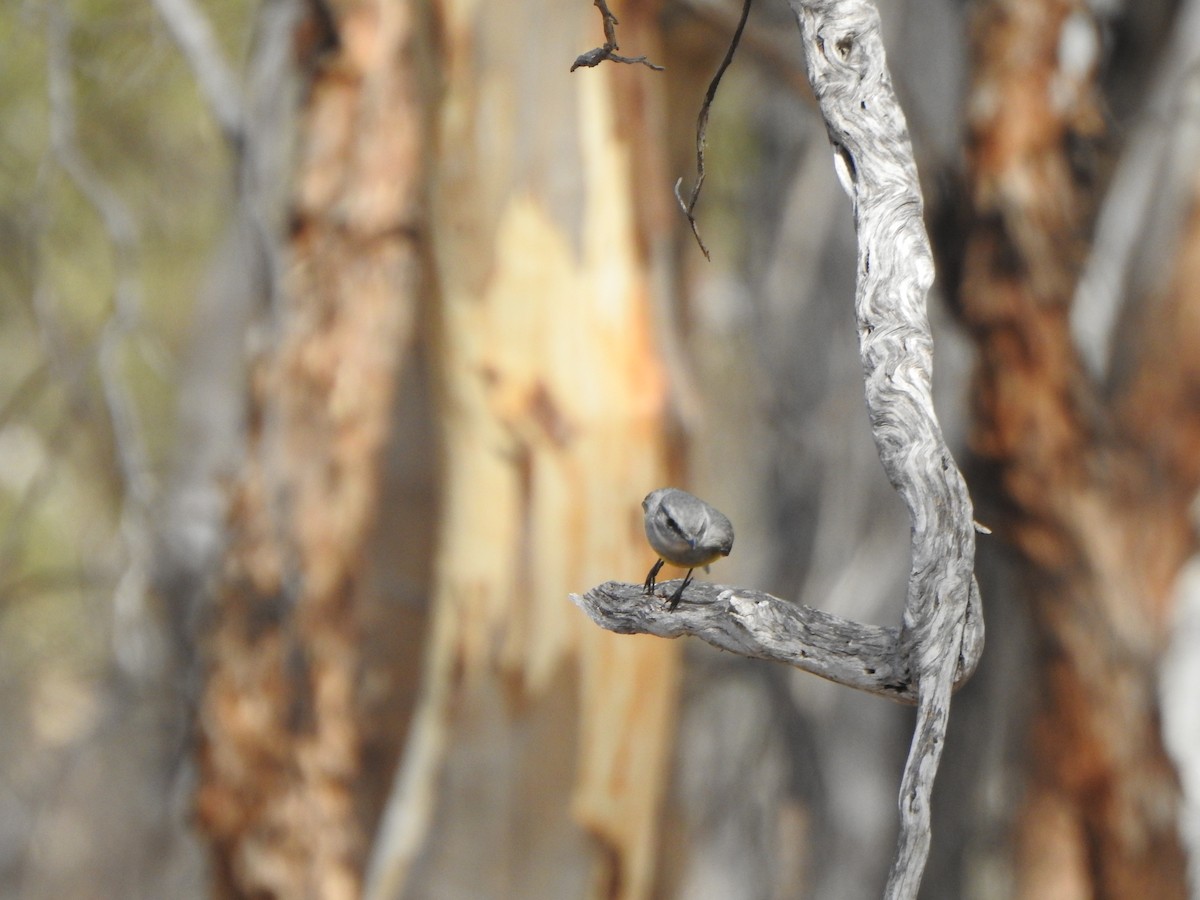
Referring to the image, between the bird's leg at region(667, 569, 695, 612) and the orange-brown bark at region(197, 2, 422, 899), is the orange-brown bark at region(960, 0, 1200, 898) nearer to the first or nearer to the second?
the orange-brown bark at region(197, 2, 422, 899)

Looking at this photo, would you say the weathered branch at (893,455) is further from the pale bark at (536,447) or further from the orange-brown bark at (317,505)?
the orange-brown bark at (317,505)

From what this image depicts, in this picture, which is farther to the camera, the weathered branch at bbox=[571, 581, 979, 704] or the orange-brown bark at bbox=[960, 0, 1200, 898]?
the orange-brown bark at bbox=[960, 0, 1200, 898]

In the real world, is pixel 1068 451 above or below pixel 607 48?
above

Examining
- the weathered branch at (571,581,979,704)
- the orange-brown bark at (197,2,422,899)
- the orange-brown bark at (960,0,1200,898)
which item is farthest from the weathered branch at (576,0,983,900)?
the orange-brown bark at (197,2,422,899)

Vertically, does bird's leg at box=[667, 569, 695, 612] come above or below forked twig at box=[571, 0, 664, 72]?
below

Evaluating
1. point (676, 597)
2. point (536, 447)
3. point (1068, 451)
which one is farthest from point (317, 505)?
point (676, 597)

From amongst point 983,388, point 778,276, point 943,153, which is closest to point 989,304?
point 983,388

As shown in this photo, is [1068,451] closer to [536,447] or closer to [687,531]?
[536,447]

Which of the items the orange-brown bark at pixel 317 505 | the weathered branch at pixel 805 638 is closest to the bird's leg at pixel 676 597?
the weathered branch at pixel 805 638
